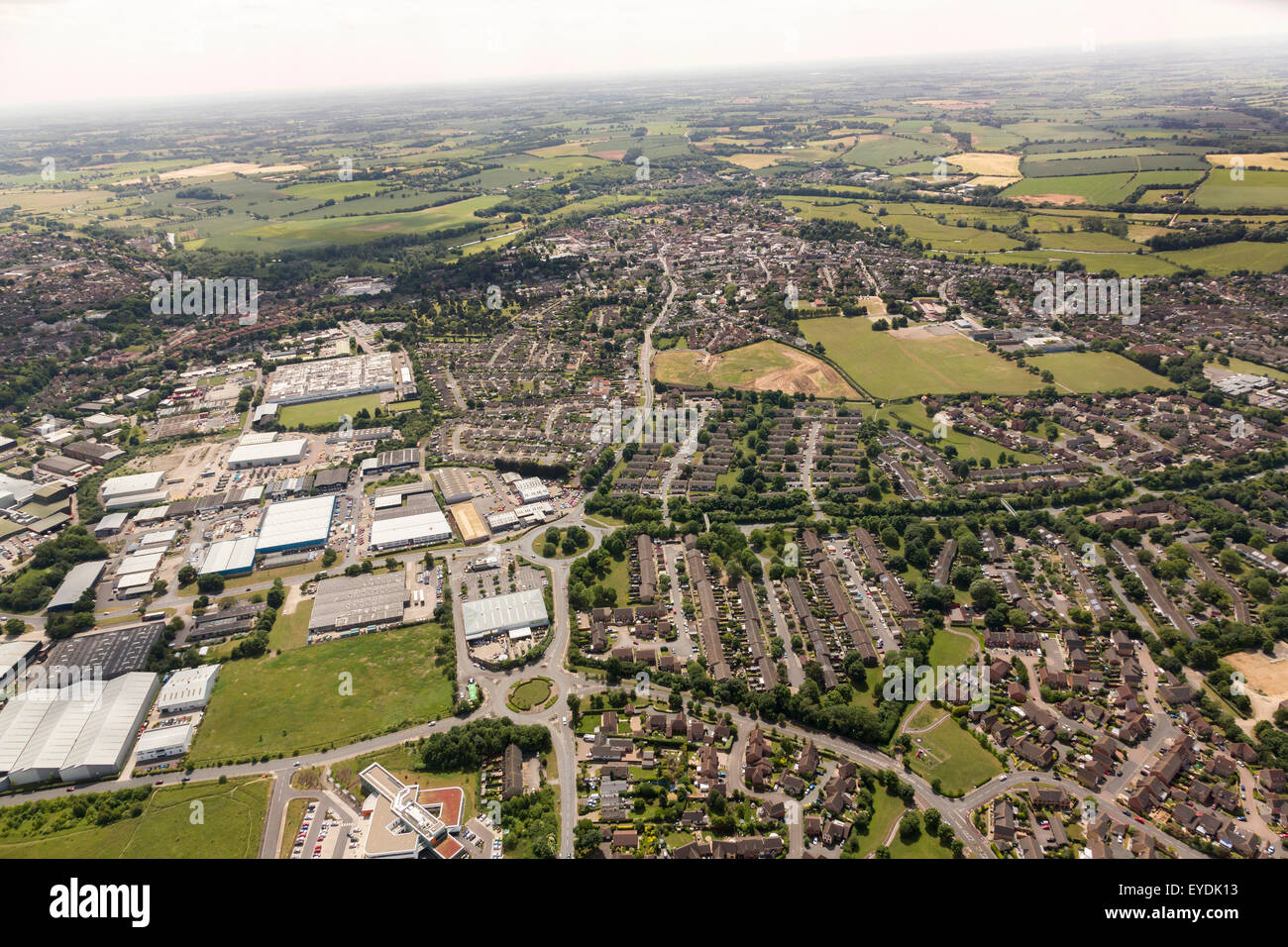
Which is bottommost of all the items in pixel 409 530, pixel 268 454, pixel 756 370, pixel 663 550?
pixel 663 550

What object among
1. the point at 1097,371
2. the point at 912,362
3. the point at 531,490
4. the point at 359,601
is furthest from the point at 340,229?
the point at 1097,371

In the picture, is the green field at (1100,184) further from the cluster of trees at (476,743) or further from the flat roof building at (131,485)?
the flat roof building at (131,485)

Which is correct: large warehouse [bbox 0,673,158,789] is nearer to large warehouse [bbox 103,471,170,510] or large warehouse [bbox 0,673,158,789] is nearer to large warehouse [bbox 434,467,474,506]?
large warehouse [bbox 103,471,170,510]

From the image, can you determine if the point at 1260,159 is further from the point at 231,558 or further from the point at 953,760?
the point at 231,558

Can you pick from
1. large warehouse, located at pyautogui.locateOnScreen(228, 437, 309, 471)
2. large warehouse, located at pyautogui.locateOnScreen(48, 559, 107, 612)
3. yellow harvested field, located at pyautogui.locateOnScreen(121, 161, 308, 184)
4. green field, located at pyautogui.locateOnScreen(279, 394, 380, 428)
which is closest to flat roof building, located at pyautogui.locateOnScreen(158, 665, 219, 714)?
large warehouse, located at pyautogui.locateOnScreen(48, 559, 107, 612)

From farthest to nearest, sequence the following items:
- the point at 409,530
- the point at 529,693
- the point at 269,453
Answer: the point at 269,453 < the point at 409,530 < the point at 529,693

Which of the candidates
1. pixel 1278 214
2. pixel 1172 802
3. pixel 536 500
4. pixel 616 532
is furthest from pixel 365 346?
pixel 1278 214
